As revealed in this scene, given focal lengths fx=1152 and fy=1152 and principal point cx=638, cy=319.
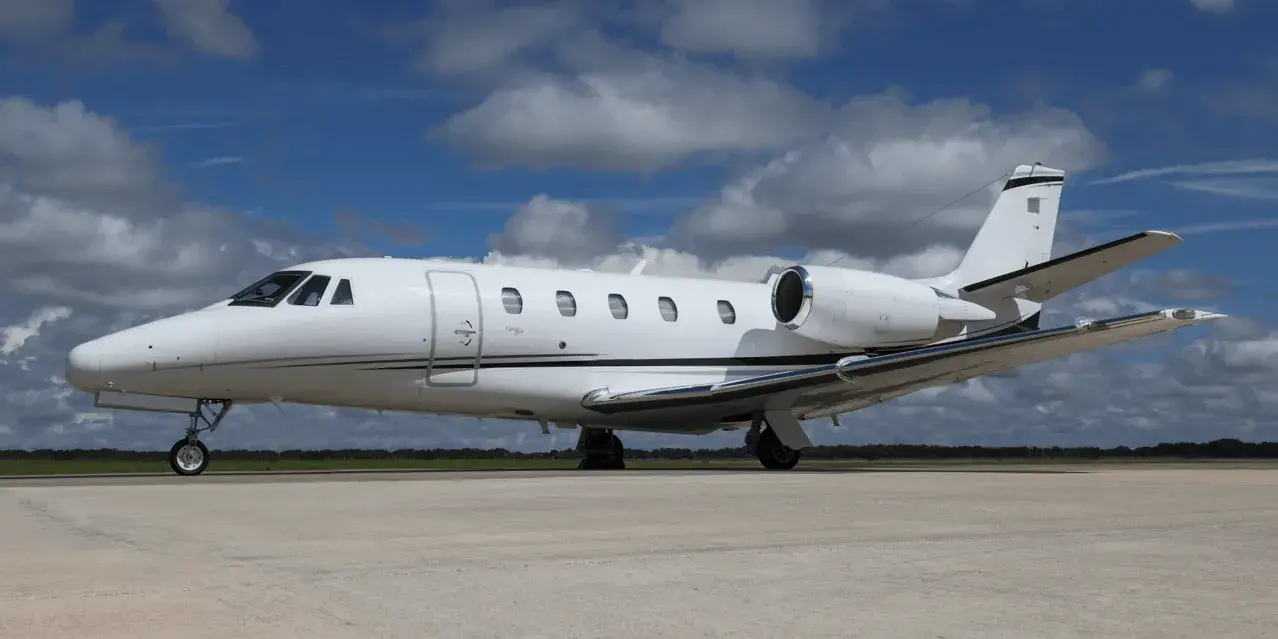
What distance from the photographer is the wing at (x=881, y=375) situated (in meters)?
19.8

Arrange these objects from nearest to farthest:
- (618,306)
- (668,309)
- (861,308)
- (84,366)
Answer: (84,366)
(618,306)
(668,309)
(861,308)

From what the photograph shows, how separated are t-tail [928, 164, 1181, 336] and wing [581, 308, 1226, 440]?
300 cm

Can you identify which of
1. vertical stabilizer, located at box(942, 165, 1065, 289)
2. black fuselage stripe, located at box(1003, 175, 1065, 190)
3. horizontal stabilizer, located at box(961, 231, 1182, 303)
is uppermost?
black fuselage stripe, located at box(1003, 175, 1065, 190)

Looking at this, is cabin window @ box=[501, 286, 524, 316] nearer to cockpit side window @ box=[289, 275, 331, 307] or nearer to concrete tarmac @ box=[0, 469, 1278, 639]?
cockpit side window @ box=[289, 275, 331, 307]

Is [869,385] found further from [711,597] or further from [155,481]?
[711,597]

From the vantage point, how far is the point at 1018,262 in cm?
2789

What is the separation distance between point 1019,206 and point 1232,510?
58.7 feet

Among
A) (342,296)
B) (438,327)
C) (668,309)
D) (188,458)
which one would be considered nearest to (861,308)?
(668,309)

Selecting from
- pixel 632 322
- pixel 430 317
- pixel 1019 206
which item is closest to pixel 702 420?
pixel 632 322

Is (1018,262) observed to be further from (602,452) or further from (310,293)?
(310,293)

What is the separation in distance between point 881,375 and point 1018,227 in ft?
28.1

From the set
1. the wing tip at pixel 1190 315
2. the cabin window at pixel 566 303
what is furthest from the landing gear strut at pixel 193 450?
the wing tip at pixel 1190 315

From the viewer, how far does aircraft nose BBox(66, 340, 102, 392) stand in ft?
58.4

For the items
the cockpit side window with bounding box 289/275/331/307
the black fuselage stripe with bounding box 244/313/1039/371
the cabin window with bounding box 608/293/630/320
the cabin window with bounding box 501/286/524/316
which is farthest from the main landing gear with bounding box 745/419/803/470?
the cockpit side window with bounding box 289/275/331/307
